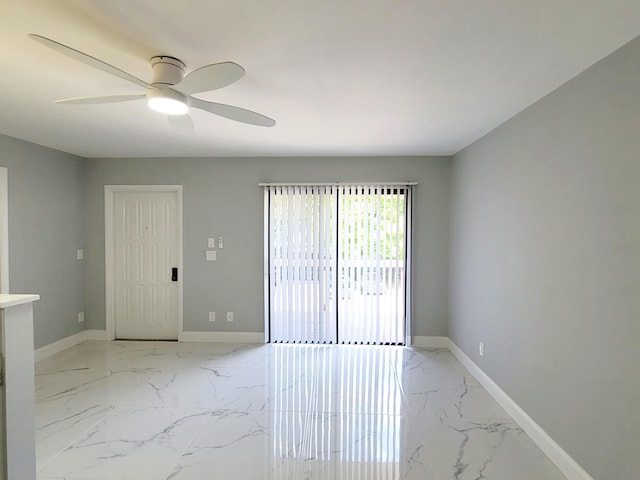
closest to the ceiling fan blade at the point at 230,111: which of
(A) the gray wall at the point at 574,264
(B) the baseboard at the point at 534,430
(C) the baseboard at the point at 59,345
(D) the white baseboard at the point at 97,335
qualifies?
(A) the gray wall at the point at 574,264

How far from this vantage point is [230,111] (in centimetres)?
202

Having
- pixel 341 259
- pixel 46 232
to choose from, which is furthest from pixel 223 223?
pixel 46 232

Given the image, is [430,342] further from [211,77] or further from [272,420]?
[211,77]

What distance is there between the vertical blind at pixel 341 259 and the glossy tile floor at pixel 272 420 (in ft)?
1.53

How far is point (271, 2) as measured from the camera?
136 cm

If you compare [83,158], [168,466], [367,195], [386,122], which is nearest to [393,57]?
[386,122]

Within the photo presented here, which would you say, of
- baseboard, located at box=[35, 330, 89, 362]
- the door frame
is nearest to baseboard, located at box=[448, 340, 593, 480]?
the door frame

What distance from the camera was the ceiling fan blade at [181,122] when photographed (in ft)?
7.11

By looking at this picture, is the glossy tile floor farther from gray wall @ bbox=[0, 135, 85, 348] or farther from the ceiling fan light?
the ceiling fan light

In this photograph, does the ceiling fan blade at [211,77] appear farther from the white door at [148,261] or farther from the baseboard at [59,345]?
the baseboard at [59,345]

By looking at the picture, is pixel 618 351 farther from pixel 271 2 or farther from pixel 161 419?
pixel 161 419

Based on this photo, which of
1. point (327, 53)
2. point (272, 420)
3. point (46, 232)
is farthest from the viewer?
point (46, 232)

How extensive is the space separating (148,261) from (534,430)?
4436 millimetres

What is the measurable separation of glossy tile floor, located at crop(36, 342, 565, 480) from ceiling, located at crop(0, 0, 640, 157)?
7.89 feet
